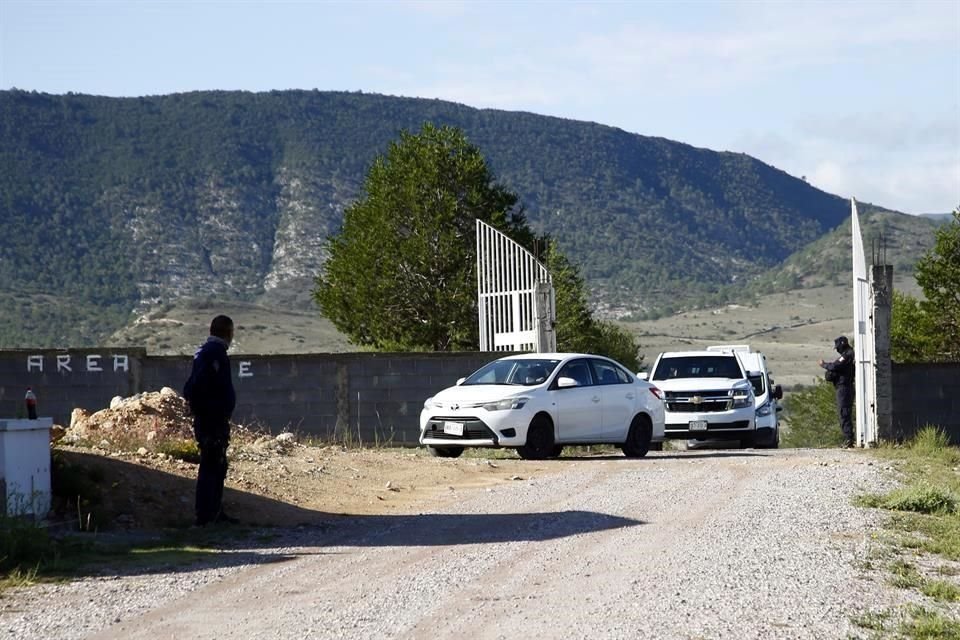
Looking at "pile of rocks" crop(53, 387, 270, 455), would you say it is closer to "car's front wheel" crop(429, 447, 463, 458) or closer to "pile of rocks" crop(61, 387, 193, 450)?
"pile of rocks" crop(61, 387, 193, 450)

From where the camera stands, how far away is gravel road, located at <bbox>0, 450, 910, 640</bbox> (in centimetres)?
881

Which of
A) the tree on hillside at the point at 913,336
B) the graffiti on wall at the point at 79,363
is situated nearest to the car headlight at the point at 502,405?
the graffiti on wall at the point at 79,363

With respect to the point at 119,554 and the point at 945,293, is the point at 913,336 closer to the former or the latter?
the point at 945,293

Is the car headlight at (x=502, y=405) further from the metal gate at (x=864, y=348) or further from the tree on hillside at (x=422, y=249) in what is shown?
the tree on hillside at (x=422, y=249)

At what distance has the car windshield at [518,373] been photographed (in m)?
22.6

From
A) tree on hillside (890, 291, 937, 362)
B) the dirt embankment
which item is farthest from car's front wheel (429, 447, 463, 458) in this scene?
tree on hillside (890, 291, 937, 362)

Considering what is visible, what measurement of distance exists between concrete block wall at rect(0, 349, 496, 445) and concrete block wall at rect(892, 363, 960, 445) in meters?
8.01

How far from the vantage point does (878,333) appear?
2527 centimetres

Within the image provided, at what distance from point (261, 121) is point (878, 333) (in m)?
166

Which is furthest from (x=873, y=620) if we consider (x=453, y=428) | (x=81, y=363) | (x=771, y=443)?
(x=81, y=363)

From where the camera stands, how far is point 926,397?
1164 inches

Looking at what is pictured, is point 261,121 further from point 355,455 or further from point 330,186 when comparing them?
point 355,455

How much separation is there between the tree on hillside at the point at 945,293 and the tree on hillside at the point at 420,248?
13.8m

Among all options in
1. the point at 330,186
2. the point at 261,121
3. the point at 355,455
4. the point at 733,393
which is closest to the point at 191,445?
the point at 355,455
